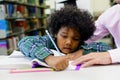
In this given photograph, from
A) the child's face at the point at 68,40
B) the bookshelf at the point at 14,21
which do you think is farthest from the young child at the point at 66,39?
the bookshelf at the point at 14,21

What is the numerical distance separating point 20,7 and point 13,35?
2.27 ft

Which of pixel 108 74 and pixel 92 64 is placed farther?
pixel 92 64

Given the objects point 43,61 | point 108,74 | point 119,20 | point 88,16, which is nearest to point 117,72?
point 108,74

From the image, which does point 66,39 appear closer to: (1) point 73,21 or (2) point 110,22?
(1) point 73,21

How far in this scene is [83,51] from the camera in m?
1.09

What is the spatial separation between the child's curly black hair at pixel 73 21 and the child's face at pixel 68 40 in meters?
0.03

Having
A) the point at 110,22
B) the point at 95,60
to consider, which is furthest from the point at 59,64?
the point at 110,22

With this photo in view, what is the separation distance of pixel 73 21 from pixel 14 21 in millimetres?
3201

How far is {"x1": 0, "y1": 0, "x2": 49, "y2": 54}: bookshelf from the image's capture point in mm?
3502

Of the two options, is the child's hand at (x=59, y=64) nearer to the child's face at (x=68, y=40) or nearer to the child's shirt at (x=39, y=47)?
the child's shirt at (x=39, y=47)

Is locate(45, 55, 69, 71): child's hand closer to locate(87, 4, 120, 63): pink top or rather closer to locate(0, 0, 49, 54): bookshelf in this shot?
locate(87, 4, 120, 63): pink top

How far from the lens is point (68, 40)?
1.12m

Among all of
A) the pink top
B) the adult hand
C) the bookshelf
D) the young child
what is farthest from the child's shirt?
the bookshelf

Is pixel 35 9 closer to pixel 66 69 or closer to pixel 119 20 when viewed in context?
pixel 119 20
